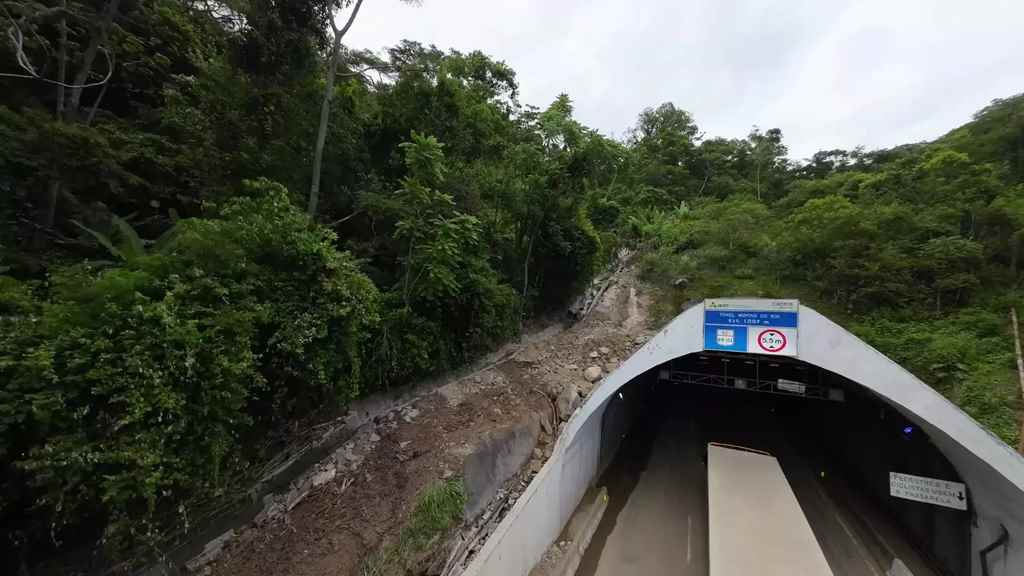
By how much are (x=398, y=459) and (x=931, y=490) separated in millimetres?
11385

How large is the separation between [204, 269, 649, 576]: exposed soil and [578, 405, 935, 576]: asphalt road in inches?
138

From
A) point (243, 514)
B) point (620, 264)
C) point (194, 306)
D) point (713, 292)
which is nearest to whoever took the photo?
point (194, 306)

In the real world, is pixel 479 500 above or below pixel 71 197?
below

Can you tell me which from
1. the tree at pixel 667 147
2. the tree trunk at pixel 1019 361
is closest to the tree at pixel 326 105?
the tree trunk at pixel 1019 361

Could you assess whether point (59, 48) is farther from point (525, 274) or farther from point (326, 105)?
point (525, 274)

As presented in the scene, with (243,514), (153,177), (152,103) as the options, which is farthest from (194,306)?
(152,103)

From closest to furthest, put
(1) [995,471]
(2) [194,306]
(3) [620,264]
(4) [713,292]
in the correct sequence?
1. (2) [194,306]
2. (1) [995,471]
3. (4) [713,292]
4. (3) [620,264]

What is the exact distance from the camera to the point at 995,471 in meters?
6.62

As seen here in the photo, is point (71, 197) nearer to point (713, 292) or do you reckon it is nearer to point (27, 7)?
point (27, 7)

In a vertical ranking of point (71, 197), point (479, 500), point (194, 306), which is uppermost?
point (71, 197)

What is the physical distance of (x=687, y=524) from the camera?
998 centimetres

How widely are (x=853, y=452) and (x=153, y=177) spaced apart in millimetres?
20024

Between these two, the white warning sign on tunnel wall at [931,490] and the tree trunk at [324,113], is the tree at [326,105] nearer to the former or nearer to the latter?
the tree trunk at [324,113]

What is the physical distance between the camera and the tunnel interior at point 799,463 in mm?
8695
